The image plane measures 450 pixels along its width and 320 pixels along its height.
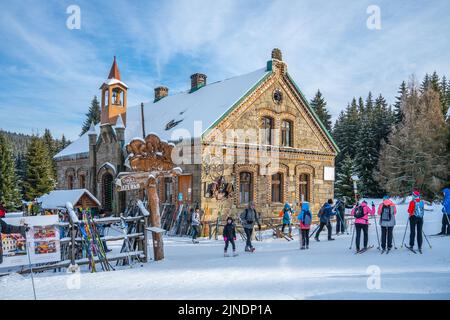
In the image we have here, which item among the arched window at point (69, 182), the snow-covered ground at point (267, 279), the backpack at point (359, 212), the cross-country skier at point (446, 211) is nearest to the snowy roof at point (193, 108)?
the arched window at point (69, 182)

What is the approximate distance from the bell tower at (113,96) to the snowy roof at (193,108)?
1.24 meters

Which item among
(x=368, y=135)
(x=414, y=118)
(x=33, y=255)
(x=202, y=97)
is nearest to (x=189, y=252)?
(x=33, y=255)

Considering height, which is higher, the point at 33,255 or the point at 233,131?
the point at 233,131

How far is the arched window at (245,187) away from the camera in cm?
1858

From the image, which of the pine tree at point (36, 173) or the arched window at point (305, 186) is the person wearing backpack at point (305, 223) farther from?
the pine tree at point (36, 173)

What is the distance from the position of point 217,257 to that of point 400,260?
494cm

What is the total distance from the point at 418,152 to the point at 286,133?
1661 cm

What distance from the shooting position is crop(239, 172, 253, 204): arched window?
18.6 meters

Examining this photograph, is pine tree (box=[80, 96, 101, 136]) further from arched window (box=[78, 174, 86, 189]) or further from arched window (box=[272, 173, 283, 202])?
arched window (box=[272, 173, 283, 202])

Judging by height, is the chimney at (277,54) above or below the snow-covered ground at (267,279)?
above

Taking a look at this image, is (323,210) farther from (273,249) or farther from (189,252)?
(189,252)

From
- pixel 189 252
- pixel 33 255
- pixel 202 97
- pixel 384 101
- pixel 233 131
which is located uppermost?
pixel 384 101
